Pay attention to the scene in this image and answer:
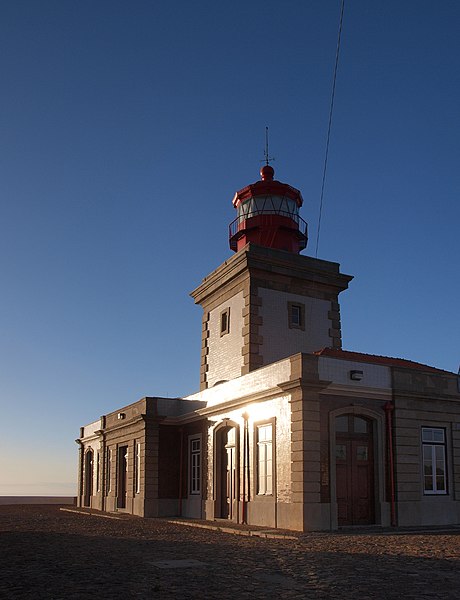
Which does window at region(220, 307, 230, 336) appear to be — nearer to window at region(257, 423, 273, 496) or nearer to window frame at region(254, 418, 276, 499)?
window frame at region(254, 418, 276, 499)

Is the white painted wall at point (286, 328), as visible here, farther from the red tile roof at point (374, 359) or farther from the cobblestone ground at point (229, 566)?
the cobblestone ground at point (229, 566)

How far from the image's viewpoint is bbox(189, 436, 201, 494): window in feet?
76.2

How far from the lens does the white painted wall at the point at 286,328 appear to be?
2297 cm

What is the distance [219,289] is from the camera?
83.7ft

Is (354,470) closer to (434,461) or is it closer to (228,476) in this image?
(434,461)

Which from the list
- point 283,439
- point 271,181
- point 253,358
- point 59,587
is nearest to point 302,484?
point 283,439

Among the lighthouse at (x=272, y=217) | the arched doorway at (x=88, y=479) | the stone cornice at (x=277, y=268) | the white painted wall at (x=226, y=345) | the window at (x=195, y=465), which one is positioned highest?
the lighthouse at (x=272, y=217)

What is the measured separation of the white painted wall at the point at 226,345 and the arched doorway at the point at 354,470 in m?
5.93

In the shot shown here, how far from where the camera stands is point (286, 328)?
23422 millimetres

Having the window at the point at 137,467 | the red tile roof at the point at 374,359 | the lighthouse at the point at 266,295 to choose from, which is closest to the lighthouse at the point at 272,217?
the lighthouse at the point at 266,295

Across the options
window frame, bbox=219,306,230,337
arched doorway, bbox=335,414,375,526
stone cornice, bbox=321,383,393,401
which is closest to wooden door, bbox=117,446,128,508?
window frame, bbox=219,306,230,337

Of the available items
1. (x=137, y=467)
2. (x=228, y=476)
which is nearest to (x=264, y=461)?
(x=228, y=476)

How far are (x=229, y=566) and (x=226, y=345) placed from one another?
14788 mm

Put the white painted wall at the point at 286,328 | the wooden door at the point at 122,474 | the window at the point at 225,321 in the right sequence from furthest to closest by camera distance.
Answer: the wooden door at the point at 122,474 < the window at the point at 225,321 < the white painted wall at the point at 286,328
